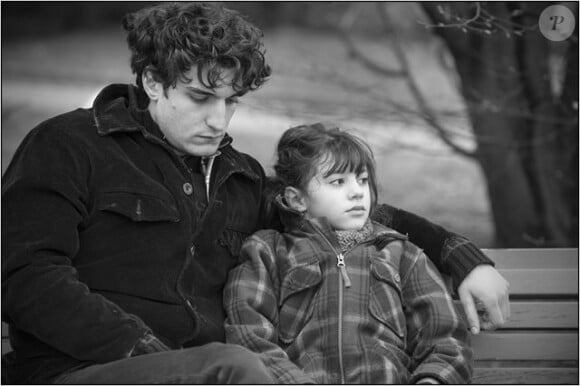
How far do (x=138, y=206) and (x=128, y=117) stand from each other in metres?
0.29

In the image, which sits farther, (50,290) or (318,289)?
(318,289)

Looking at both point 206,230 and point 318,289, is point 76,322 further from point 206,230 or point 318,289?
point 318,289

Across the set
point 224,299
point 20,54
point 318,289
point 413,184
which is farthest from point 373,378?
point 20,54

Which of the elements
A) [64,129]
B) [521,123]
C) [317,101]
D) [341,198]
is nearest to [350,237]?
[341,198]

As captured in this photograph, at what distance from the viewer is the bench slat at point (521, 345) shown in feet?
11.6

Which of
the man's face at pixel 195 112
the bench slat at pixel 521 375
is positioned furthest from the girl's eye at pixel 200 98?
the bench slat at pixel 521 375

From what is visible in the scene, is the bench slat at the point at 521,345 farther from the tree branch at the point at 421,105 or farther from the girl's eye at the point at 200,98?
the tree branch at the point at 421,105

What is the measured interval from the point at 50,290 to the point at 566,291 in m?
1.78

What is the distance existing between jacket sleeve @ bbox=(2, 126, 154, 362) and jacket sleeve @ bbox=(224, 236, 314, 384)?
0.34 meters

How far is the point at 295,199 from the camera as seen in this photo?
3344 mm

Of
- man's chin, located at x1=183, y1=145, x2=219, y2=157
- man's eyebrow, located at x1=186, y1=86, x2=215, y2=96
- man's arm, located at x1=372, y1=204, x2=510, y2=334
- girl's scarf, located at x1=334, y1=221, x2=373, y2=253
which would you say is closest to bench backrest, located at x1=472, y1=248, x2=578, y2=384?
man's arm, located at x1=372, y1=204, x2=510, y2=334

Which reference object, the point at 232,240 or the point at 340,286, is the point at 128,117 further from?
the point at 340,286

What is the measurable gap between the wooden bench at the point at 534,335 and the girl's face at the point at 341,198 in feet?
2.05

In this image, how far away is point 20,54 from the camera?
37.7 feet
